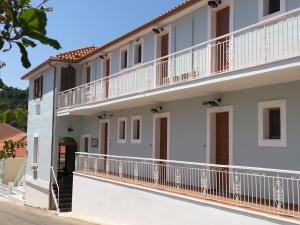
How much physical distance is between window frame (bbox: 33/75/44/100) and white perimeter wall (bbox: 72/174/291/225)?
8394 mm

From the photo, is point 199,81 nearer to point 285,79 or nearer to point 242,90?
point 242,90

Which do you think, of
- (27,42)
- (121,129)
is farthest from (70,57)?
(27,42)

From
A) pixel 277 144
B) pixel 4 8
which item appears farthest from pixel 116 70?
pixel 4 8

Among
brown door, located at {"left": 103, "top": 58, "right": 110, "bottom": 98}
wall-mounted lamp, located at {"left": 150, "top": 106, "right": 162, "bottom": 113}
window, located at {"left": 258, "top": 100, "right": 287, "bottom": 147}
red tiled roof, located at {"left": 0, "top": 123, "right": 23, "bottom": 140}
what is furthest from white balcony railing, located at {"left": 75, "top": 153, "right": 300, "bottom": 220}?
red tiled roof, located at {"left": 0, "top": 123, "right": 23, "bottom": 140}

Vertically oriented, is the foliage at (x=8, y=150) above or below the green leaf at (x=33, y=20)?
below

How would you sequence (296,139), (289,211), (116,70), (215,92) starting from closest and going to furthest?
(289,211) → (296,139) → (215,92) → (116,70)

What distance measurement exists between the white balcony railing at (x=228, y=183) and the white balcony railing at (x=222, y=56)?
2.60 m

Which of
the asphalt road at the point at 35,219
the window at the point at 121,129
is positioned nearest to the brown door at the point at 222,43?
the window at the point at 121,129

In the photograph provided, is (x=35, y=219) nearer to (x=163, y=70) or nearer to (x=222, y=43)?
(x=163, y=70)

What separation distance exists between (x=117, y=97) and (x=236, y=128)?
20.5 ft

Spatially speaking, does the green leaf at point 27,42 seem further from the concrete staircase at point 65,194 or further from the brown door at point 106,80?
the concrete staircase at point 65,194

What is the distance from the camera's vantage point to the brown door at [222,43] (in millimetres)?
12438

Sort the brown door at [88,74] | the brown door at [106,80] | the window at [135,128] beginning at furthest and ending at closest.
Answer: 1. the brown door at [88,74]
2. the brown door at [106,80]
3. the window at [135,128]

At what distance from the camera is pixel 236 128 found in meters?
12.7
